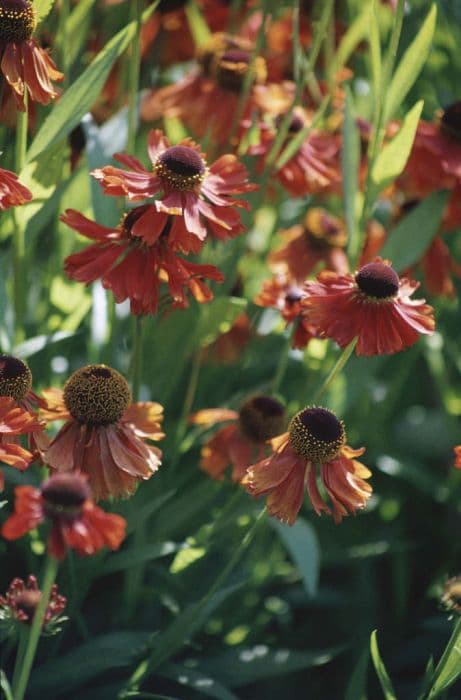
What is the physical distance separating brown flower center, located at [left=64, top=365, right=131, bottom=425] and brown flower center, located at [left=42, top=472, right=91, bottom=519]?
24 cm

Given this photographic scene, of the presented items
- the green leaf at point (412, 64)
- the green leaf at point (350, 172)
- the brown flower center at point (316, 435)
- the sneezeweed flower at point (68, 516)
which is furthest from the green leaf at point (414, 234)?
the sneezeweed flower at point (68, 516)

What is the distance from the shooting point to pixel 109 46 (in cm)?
96

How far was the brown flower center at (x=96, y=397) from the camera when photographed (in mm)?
840

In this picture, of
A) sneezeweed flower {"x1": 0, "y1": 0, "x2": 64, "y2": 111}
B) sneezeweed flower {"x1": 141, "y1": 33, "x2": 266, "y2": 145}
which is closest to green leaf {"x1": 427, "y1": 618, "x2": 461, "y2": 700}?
sneezeweed flower {"x1": 0, "y1": 0, "x2": 64, "y2": 111}

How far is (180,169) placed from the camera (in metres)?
0.90

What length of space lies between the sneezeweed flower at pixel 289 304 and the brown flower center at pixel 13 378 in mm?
301

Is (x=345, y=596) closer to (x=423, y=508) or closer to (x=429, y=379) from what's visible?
(x=423, y=508)

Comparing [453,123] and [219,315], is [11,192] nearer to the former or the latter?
[219,315]

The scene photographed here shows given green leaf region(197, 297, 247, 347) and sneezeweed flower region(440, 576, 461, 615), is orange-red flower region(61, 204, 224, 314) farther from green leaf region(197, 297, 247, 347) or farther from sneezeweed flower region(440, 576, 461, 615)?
sneezeweed flower region(440, 576, 461, 615)

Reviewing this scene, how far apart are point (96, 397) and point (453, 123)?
2.12 ft

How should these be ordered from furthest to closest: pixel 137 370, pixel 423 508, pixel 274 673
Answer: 1. pixel 423 508
2. pixel 274 673
3. pixel 137 370

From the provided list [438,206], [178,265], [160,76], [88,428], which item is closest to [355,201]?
[438,206]

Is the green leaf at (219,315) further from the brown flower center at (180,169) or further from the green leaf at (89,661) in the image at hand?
the green leaf at (89,661)

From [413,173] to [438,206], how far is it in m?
0.06
